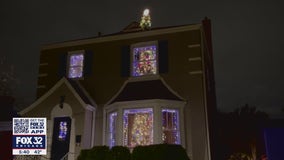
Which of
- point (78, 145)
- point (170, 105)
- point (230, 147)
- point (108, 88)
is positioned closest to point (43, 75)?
point (108, 88)

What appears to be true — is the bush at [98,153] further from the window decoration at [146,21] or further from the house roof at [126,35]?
the window decoration at [146,21]

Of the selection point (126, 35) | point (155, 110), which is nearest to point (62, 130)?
point (155, 110)

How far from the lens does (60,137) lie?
14047mm

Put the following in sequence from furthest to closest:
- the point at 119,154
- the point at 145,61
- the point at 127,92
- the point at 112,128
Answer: the point at 145,61 < the point at 127,92 < the point at 112,128 < the point at 119,154

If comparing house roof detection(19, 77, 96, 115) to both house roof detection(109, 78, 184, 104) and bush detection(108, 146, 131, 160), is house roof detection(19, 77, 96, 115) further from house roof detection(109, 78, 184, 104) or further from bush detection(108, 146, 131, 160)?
bush detection(108, 146, 131, 160)

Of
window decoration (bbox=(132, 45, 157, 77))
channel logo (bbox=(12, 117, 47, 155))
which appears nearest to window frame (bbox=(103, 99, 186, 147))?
window decoration (bbox=(132, 45, 157, 77))

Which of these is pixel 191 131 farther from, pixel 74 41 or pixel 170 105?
pixel 74 41

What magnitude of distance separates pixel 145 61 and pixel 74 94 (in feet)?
13.0

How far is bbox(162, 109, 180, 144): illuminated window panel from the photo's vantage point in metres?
13.2

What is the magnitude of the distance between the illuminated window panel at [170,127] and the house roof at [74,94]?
376 centimetres

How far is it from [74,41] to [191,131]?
833 cm

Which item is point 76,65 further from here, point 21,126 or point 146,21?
point 21,126

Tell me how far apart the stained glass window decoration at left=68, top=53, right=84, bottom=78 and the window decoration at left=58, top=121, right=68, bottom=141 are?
320cm

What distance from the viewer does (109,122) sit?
564 inches
